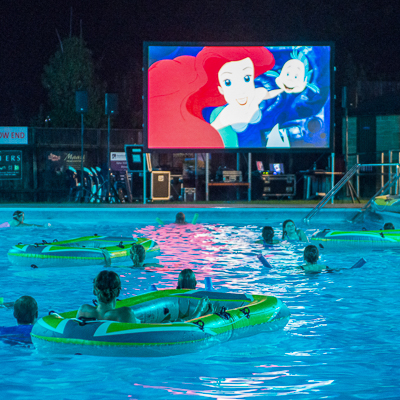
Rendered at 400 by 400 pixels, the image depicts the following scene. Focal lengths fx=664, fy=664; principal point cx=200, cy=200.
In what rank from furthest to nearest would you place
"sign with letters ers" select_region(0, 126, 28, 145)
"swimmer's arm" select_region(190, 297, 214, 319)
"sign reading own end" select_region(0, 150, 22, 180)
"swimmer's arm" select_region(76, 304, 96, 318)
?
1. "sign reading own end" select_region(0, 150, 22, 180)
2. "sign with letters ers" select_region(0, 126, 28, 145)
3. "swimmer's arm" select_region(190, 297, 214, 319)
4. "swimmer's arm" select_region(76, 304, 96, 318)

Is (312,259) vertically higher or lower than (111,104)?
lower

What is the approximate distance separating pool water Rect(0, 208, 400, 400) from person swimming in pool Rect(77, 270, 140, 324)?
0.33 m

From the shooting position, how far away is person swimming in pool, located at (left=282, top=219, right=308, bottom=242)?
1278 centimetres

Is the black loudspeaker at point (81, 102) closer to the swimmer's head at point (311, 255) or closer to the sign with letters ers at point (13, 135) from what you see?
the sign with letters ers at point (13, 135)

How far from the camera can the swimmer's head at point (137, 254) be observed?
32.6 feet

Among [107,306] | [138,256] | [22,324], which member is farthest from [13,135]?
[107,306]

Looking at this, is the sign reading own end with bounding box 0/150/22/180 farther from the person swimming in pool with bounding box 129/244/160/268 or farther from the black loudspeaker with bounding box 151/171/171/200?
the person swimming in pool with bounding box 129/244/160/268

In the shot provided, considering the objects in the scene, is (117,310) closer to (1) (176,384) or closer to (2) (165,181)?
(1) (176,384)

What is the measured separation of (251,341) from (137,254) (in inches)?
166

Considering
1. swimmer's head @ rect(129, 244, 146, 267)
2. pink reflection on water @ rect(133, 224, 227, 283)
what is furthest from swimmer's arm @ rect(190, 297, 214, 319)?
swimmer's head @ rect(129, 244, 146, 267)

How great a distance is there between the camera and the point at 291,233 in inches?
512

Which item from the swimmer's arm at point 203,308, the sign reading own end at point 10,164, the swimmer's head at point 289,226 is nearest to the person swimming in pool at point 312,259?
the swimmer's head at point 289,226

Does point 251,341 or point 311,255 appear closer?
point 251,341

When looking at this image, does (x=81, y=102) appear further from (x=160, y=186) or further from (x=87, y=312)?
(x=87, y=312)
